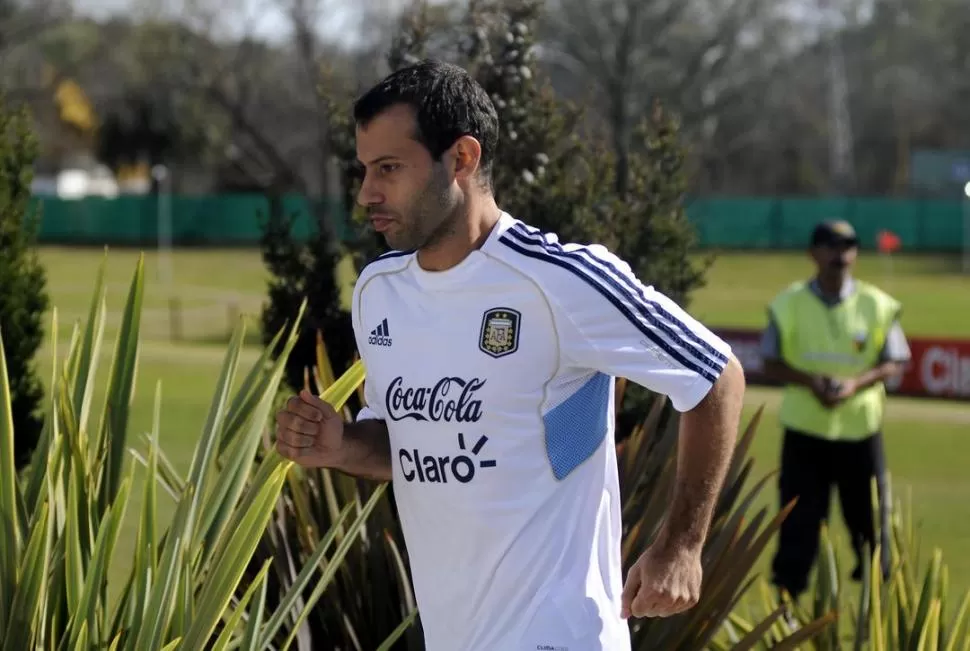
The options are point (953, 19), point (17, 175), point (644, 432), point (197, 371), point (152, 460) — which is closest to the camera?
point (152, 460)

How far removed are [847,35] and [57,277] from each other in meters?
46.0

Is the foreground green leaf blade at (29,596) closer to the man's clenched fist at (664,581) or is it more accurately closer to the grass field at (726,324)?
the man's clenched fist at (664,581)

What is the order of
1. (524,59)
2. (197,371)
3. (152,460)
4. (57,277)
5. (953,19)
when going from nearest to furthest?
(152,460) < (524,59) < (197,371) < (57,277) < (953,19)

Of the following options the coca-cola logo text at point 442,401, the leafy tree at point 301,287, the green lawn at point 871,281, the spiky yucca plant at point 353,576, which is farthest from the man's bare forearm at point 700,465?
the green lawn at point 871,281

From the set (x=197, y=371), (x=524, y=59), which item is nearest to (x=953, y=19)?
(x=197, y=371)

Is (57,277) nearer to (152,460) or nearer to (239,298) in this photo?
(239,298)

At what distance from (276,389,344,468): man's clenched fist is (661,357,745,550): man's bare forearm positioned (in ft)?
2.34

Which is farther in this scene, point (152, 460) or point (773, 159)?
point (773, 159)

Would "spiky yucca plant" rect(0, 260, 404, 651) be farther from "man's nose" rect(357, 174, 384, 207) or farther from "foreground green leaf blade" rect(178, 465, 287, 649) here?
"man's nose" rect(357, 174, 384, 207)

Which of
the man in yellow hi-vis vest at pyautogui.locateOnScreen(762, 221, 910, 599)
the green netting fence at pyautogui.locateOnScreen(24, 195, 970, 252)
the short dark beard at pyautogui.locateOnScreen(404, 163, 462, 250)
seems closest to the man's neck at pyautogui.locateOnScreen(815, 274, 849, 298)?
the man in yellow hi-vis vest at pyautogui.locateOnScreen(762, 221, 910, 599)

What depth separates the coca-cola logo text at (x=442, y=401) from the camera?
3104 mm

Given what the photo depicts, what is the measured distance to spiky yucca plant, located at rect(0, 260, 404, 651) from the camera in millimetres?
3396

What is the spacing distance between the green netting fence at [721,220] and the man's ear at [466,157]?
51.1 m

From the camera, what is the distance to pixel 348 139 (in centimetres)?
678
